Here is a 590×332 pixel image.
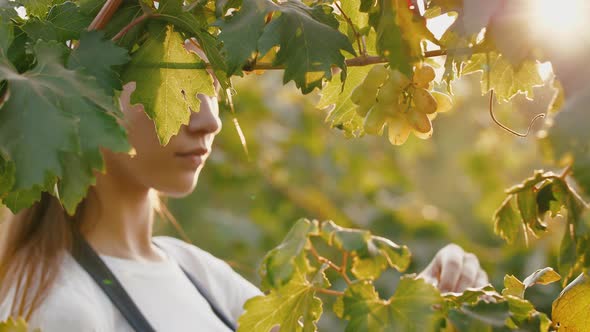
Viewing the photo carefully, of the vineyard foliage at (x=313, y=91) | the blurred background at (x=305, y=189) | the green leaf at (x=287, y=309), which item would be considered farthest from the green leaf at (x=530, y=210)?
the blurred background at (x=305, y=189)

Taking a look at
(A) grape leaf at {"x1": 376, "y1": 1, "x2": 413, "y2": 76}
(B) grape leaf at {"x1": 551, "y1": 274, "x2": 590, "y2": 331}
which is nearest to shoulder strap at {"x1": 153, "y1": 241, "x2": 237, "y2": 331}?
(B) grape leaf at {"x1": 551, "y1": 274, "x2": 590, "y2": 331}

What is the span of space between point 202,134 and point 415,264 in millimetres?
4176

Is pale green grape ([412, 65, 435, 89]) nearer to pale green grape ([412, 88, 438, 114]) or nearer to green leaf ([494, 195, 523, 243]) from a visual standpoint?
pale green grape ([412, 88, 438, 114])

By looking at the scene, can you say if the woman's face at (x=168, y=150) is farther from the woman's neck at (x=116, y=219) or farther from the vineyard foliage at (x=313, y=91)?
the vineyard foliage at (x=313, y=91)

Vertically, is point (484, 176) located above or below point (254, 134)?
below

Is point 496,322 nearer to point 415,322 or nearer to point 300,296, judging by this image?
point 415,322

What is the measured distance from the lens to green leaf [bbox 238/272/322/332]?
91 centimetres

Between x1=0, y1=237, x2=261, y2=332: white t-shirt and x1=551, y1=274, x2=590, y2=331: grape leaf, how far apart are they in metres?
0.61

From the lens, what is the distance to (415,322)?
837mm

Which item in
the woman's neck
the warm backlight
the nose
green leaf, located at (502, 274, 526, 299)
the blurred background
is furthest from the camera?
the blurred background

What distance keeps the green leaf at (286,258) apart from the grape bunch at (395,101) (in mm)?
115

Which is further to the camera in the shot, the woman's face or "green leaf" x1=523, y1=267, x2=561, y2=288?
the woman's face

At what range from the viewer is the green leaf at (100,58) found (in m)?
0.87

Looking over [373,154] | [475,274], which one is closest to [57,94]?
[475,274]
